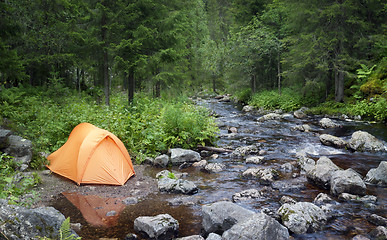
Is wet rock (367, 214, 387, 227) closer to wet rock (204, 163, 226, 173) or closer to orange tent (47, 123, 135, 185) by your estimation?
wet rock (204, 163, 226, 173)

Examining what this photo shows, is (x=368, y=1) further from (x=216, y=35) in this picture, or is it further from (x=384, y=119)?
(x=216, y=35)

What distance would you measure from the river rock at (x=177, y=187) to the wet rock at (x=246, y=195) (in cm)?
110

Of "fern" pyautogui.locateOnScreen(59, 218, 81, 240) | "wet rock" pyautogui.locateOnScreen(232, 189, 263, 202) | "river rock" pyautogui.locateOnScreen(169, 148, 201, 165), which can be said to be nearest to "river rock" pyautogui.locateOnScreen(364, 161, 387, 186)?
"wet rock" pyautogui.locateOnScreen(232, 189, 263, 202)

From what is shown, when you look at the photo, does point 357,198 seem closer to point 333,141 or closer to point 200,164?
point 200,164

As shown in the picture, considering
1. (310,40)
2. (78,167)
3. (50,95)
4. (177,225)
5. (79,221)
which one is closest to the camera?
(177,225)

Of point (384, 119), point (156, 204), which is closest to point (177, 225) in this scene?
point (156, 204)

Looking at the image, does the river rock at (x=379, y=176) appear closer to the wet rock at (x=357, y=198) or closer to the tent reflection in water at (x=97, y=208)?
the wet rock at (x=357, y=198)

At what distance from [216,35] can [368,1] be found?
35481mm

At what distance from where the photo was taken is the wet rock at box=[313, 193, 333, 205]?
21.5 ft

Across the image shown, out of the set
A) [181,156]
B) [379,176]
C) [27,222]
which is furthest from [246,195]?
[27,222]

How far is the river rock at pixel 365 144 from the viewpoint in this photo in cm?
1111

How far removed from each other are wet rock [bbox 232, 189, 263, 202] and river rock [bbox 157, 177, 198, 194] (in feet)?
3.61

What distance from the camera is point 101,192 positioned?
23.2 ft

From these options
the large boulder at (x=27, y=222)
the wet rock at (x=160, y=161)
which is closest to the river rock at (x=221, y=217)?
the large boulder at (x=27, y=222)
